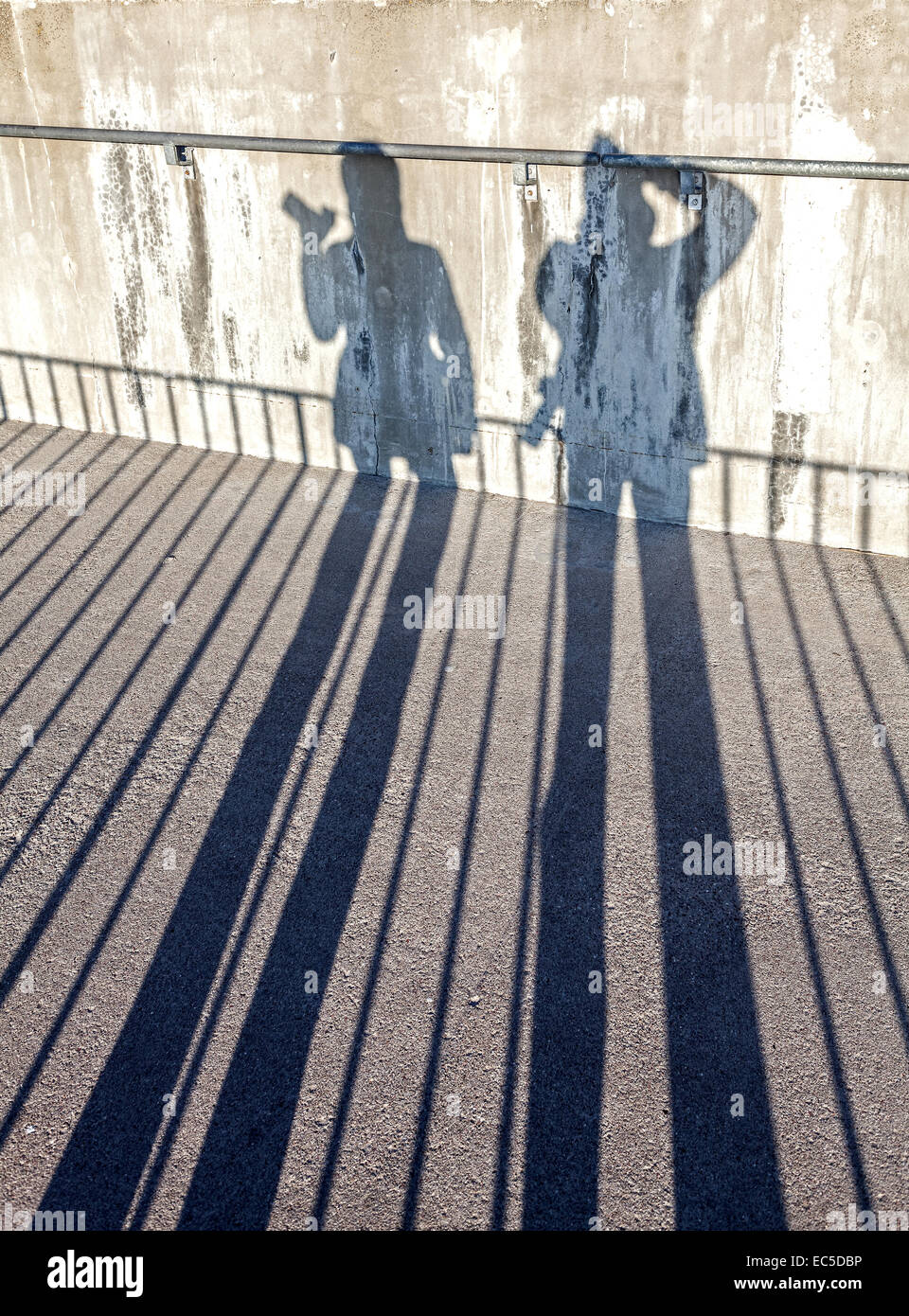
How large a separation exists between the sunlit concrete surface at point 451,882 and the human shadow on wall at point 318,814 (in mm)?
24

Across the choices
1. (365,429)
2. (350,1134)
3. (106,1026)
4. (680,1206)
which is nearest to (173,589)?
(365,429)

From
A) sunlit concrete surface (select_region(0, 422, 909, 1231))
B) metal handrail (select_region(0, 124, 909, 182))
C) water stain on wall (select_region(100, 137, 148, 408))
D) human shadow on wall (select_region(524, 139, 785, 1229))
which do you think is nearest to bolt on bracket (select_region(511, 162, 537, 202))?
metal handrail (select_region(0, 124, 909, 182))

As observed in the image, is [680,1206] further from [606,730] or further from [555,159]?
[555,159]

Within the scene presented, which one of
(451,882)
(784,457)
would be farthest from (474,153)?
(451,882)

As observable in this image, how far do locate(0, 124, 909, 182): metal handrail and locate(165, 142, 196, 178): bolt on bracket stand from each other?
0.05 meters

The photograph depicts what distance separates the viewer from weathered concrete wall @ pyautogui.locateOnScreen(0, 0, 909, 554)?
8.88 meters

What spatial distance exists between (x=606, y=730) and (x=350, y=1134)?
3463 mm

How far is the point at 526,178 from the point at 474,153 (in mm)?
505

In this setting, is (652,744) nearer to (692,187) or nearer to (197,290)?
(692,187)

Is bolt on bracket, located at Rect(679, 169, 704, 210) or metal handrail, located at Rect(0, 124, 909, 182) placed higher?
metal handrail, located at Rect(0, 124, 909, 182)

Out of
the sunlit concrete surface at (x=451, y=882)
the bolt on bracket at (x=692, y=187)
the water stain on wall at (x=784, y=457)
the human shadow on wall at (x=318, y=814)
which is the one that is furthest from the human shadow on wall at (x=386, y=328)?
the water stain on wall at (x=784, y=457)

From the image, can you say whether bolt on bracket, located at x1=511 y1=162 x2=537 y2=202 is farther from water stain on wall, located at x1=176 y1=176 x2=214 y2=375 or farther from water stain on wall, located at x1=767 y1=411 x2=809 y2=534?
water stain on wall, located at x1=176 y1=176 x2=214 y2=375

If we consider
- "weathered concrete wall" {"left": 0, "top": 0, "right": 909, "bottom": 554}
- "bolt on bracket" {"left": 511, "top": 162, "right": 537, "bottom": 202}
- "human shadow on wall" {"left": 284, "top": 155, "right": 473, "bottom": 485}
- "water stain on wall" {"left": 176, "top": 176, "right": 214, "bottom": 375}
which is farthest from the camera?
"water stain on wall" {"left": 176, "top": 176, "right": 214, "bottom": 375}

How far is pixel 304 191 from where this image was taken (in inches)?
419
